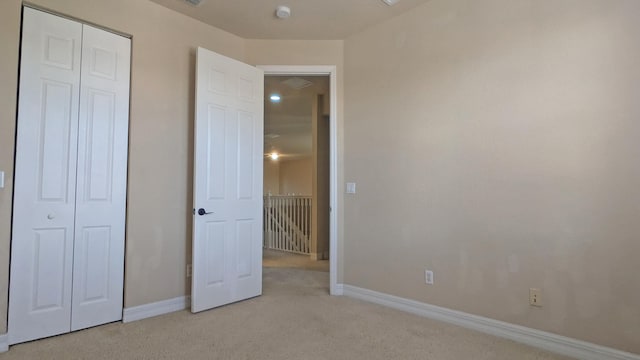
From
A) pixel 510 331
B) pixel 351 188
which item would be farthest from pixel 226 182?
pixel 510 331

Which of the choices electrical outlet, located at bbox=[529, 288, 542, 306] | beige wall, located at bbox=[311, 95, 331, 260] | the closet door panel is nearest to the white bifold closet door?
the closet door panel

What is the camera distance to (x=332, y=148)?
3730 millimetres

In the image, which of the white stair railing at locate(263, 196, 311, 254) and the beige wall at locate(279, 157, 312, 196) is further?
the beige wall at locate(279, 157, 312, 196)

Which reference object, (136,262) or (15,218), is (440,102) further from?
(15,218)

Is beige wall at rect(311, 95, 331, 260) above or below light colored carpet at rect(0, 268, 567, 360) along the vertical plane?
above

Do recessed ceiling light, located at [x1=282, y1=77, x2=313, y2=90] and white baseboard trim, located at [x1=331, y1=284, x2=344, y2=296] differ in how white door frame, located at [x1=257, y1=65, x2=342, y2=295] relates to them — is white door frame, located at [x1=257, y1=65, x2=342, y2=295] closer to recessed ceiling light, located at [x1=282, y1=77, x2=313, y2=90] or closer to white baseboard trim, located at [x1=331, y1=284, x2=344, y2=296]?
white baseboard trim, located at [x1=331, y1=284, x2=344, y2=296]

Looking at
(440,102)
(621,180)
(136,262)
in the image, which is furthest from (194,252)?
(621,180)

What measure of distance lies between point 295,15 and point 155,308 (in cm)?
290

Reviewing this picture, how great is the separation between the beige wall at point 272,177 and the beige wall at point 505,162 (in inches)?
406

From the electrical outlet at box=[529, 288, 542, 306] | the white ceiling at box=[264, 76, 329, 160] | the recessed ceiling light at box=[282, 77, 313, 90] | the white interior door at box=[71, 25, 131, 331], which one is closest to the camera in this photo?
the electrical outlet at box=[529, 288, 542, 306]

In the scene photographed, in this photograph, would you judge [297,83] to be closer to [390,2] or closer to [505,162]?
[390,2]

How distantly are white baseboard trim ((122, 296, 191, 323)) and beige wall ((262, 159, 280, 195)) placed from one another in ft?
34.3

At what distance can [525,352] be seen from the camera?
7.52ft

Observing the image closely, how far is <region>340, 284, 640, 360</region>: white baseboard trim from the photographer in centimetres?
216
